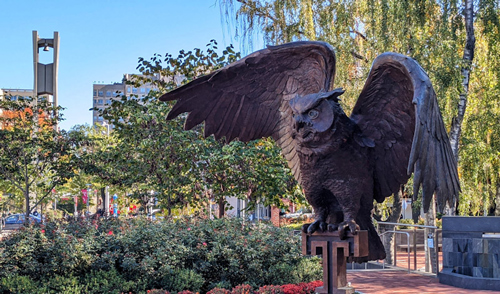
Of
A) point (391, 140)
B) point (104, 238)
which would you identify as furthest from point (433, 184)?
point (104, 238)

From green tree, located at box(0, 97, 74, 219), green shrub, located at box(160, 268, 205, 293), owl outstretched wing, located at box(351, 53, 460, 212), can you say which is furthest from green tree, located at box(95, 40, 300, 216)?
owl outstretched wing, located at box(351, 53, 460, 212)

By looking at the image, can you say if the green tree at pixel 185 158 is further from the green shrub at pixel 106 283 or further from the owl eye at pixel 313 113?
the owl eye at pixel 313 113

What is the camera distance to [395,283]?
33.5 feet

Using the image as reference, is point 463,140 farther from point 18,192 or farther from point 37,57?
point 18,192

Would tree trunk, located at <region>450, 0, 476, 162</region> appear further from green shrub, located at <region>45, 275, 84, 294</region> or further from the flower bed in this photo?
green shrub, located at <region>45, 275, 84, 294</region>

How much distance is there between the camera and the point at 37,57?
1493 centimetres

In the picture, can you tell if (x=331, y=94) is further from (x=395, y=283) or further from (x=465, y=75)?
(x=465, y=75)

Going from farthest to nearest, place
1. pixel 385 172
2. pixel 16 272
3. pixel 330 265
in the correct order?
pixel 16 272 → pixel 385 172 → pixel 330 265

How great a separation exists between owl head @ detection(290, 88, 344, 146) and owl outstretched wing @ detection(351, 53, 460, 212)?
551 mm

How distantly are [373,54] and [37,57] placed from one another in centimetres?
972

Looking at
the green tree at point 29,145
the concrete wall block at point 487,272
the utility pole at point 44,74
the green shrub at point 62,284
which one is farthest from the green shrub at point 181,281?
the utility pole at point 44,74

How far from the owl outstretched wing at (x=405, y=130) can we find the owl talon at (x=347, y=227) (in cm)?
68

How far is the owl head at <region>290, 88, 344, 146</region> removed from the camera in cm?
400

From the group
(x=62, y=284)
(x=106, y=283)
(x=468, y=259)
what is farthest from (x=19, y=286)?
(x=468, y=259)
